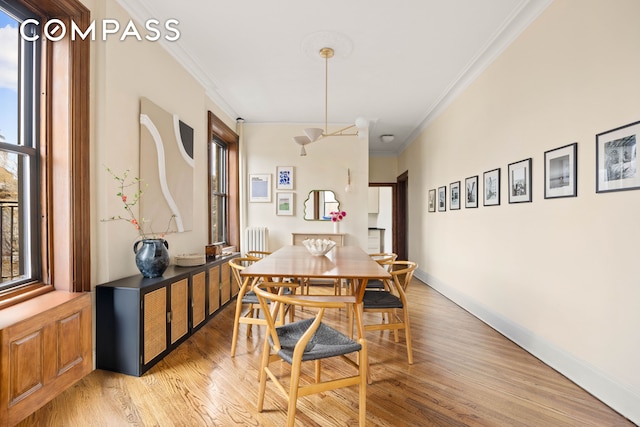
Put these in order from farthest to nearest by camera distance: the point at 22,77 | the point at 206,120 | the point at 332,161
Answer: the point at 332,161
the point at 206,120
the point at 22,77

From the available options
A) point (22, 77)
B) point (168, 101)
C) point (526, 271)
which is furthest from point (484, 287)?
point (22, 77)

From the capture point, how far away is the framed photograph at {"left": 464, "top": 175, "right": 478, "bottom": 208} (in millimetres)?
3887

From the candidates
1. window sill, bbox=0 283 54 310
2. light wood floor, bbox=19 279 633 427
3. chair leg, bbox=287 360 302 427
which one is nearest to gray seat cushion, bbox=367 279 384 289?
light wood floor, bbox=19 279 633 427

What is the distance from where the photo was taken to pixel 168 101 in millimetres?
3350

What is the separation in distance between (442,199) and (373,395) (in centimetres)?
360

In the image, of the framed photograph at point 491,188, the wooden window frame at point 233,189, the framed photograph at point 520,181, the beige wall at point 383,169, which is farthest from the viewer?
the beige wall at point 383,169

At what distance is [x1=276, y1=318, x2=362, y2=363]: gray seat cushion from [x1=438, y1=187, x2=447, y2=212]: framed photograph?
356 centimetres

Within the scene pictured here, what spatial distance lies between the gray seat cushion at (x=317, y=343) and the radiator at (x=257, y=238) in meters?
3.68

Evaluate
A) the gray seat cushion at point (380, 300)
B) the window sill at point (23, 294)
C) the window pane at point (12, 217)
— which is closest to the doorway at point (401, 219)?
the gray seat cushion at point (380, 300)

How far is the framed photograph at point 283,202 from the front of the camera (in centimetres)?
587

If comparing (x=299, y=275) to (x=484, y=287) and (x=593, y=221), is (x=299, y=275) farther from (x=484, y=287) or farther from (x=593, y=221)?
(x=484, y=287)

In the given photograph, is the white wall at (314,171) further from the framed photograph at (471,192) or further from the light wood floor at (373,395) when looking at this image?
the light wood floor at (373,395)

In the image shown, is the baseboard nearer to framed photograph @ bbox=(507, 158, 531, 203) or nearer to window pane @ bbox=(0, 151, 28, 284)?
framed photograph @ bbox=(507, 158, 531, 203)

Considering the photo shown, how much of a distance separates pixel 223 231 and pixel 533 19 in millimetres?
4781
